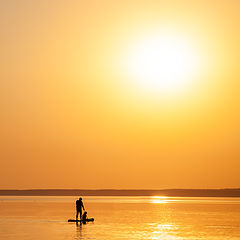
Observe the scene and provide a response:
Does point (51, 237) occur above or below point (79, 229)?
below

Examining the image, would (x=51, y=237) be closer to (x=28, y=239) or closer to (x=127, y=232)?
(x=28, y=239)

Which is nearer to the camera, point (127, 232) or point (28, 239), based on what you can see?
point (28, 239)

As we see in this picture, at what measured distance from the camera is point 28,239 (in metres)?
33.7

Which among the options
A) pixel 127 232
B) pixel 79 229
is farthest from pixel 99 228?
pixel 127 232

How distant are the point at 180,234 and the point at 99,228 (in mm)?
7133

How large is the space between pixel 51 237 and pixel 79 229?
6910 mm

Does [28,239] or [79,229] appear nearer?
[28,239]

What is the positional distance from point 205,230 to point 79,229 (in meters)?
9.17

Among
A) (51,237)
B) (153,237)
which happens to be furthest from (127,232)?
(51,237)

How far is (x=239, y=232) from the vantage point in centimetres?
3962

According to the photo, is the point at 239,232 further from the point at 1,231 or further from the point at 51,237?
the point at 1,231

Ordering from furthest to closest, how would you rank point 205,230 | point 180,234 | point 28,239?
point 205,230
point 180,234
point 28,239

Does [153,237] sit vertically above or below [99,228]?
below

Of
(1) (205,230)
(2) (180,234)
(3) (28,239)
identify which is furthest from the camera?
(1) (205,230)
